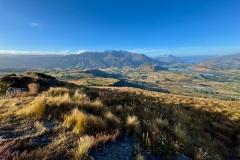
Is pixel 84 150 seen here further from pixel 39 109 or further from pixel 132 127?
pixel 39 109

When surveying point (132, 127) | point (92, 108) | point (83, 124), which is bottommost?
point (132, 127)

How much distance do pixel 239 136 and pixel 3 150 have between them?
11.0 metres

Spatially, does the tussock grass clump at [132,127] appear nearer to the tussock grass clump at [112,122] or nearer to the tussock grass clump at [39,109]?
the tussock grass clump at [112,122]

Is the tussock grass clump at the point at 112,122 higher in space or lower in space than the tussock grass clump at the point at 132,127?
higher

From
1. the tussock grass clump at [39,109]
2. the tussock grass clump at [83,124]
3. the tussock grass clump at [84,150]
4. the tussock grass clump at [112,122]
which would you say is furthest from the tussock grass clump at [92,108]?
the tussock grass clump at [84,150]

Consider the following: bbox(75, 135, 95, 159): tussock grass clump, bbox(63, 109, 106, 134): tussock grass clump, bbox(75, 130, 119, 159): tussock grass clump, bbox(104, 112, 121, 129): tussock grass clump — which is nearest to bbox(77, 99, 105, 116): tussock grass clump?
bbox(104, 112, 121, 129): tussock grass clump

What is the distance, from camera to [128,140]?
16.3 ft

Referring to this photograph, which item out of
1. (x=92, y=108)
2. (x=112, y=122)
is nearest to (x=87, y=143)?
(x=112, y=122)

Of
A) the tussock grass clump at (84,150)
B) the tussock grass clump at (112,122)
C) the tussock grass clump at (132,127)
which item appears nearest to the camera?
the tussock grass clump at (84,150)

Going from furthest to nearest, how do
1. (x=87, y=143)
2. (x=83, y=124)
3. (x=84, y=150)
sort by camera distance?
(x=83, y=124) < (x=87, y=143) < (x=84, y=150)

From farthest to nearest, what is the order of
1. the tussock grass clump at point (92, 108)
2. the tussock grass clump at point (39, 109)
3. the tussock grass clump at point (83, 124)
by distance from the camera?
the tussock grass clump at point (92, 108), the tussock grass clump at point (39, 109), the tussock grass clump at point (83, 124)

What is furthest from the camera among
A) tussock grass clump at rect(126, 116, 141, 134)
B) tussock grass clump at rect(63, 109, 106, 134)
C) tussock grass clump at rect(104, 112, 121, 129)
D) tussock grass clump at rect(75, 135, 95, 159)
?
tussock grass clump at rect(104, 112, 121, 129)

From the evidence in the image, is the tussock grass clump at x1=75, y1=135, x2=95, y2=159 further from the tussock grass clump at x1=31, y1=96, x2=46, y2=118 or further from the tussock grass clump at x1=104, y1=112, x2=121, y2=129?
the tussock grass clump at x1=31, y1=96, x2=46, y2=118

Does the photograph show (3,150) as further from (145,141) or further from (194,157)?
(194,157)
